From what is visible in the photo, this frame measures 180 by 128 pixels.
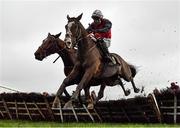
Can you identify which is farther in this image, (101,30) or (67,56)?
(67,56)

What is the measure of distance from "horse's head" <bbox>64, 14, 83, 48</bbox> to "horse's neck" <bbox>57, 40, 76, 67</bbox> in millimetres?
3177

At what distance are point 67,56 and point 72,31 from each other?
3830 mm

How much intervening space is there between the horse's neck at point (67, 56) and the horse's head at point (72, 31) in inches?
125

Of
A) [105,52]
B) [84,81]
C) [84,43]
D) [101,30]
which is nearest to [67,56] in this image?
[105,52]

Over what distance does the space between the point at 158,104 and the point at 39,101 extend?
5.39m

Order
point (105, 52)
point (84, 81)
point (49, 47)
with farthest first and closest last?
point (49, 47)
point (105, 52)
point (84, 81)

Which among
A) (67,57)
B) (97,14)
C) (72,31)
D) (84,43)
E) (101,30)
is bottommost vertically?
(67,57)

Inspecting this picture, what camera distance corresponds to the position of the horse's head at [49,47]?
69.4 feet

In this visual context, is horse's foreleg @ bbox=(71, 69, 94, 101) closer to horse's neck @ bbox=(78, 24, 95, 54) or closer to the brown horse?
the brown horse

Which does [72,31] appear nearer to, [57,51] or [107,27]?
[107,27]

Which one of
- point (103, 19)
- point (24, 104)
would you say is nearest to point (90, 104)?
point (103, 19)

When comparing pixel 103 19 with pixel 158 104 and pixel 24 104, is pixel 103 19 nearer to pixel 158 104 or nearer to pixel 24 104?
pixel 158 104

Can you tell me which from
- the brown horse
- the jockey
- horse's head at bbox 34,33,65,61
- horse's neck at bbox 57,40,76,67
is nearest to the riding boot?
the jockey

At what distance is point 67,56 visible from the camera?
21.7 m
